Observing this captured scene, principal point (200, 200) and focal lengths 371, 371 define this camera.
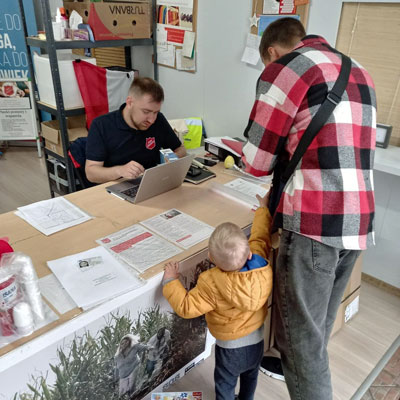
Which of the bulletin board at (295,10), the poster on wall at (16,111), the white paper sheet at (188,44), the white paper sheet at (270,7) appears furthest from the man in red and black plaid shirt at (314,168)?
the poster on wall at (16,111)

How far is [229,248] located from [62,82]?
7.40 feet

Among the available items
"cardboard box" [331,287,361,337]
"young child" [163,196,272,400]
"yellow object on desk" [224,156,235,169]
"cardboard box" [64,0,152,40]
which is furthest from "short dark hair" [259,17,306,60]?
"cardboard box" [64,0,152,40]

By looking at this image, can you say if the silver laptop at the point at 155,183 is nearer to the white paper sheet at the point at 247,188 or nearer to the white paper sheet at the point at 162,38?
the white paper sheet at the point at 247,188

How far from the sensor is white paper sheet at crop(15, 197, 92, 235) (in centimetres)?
150

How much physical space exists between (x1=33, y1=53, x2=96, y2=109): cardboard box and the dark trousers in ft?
7.36

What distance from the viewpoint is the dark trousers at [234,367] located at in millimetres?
1372

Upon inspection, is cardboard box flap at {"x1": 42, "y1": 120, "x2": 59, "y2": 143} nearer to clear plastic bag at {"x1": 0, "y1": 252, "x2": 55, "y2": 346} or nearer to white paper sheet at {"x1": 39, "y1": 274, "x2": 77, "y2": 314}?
white paper sheet at {"x1": 39, "y1": 274, "x2": 77, "y2": 314}

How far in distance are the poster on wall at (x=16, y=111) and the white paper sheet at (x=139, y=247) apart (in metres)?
3.48

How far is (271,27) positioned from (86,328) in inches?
48.3

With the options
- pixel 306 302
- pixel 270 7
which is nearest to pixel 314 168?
pixel 306 302

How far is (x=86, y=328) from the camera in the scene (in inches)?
45.6

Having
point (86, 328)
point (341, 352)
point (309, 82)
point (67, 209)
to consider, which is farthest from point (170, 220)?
point (341, 352)

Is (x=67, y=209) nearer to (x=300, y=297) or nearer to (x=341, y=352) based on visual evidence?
(x=300, y=297)

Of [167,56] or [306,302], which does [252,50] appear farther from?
[306,302]
